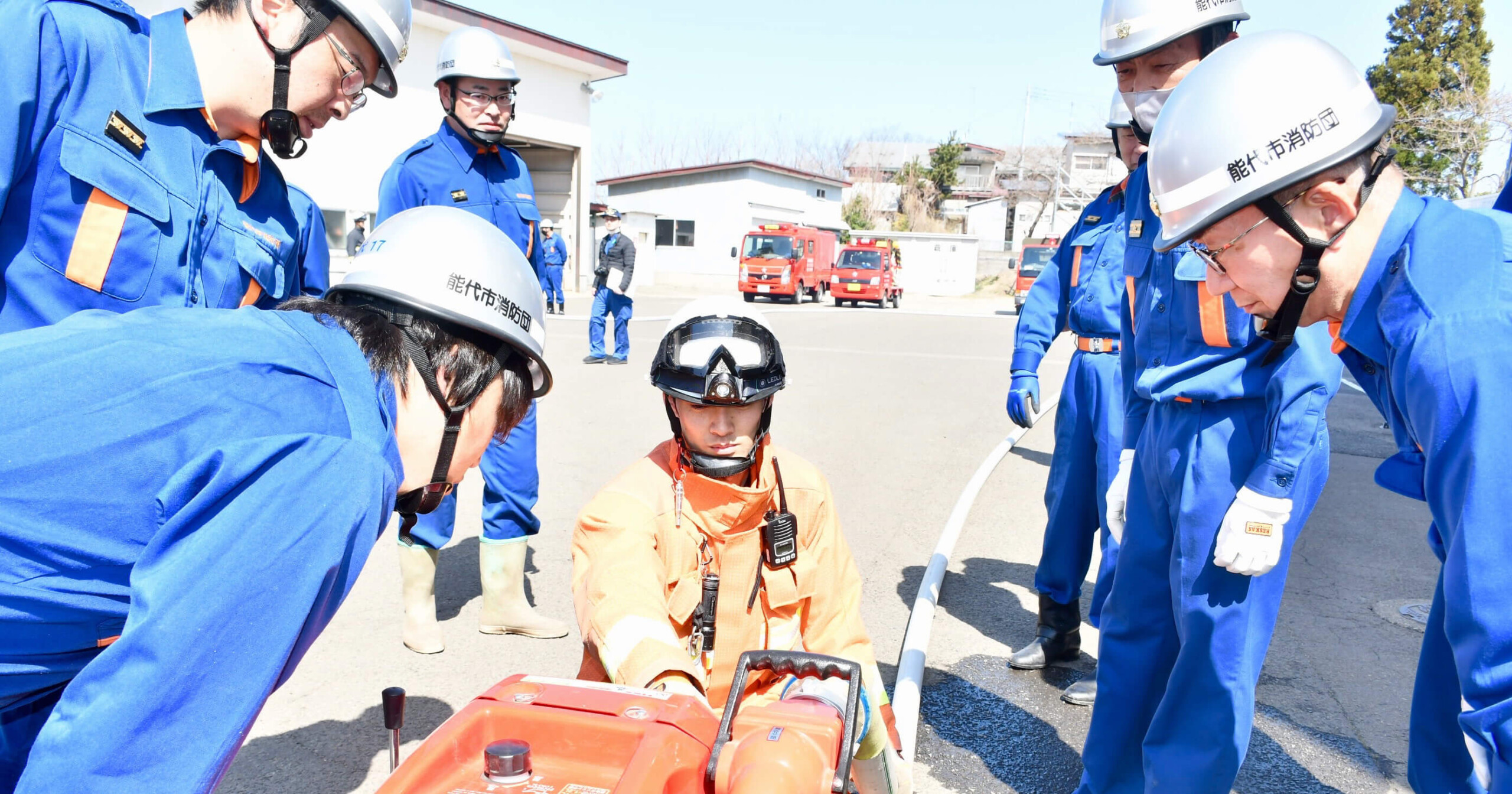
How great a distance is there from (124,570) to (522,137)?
1221 inches

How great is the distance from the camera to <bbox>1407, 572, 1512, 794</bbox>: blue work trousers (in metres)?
2.16

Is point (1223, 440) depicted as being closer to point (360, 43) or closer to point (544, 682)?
point (544, 682)

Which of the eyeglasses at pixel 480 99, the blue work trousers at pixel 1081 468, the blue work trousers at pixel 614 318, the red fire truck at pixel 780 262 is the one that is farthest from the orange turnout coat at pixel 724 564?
the red fire truck at pixel 780 262

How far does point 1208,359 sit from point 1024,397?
211 cm

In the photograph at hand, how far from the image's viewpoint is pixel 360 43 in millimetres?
2480

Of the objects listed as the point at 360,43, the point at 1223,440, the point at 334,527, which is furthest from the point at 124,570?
the point at 1223,440

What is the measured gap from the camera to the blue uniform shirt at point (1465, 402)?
145 cm

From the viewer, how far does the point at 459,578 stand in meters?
5.29

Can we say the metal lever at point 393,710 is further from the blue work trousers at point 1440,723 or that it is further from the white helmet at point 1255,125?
the blue work trousers at point 1440,723

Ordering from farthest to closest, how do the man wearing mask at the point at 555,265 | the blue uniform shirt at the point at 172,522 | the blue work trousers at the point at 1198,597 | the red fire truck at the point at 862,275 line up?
the red fire truck at the point at 862,275 → the man wearing mask at the point at 555,265 → the blue work trousers at the point at 1198,597 → the blue uniform shirt at the point at 172,522

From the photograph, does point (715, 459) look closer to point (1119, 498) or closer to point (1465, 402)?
point (1119, 498)

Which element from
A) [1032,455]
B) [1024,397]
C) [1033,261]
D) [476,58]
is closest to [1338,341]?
[1024,397]

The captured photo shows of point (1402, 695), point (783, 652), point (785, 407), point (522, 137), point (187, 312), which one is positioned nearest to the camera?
point (187, 312)

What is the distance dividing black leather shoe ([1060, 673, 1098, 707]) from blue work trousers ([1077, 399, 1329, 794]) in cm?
111
